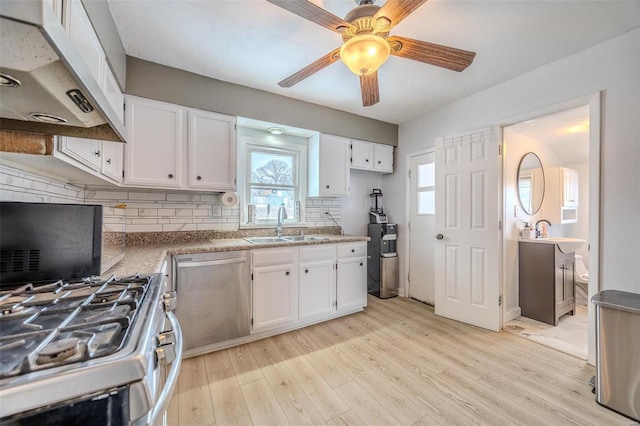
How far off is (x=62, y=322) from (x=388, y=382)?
1863 mm

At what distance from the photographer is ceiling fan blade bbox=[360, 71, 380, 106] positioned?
1845mm

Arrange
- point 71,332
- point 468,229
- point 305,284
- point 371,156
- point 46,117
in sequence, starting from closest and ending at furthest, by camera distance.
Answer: point 71,332 → point 46,117 → point 305,284 → point 468,229 → point 371,156

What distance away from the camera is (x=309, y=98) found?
2910 mm

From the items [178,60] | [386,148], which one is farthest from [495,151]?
[178,60]

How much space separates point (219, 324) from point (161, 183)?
1.35 meters

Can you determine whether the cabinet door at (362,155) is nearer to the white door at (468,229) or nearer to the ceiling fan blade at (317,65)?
the white door at (468,229)

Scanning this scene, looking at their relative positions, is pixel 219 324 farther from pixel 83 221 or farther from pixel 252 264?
pixel 83 221

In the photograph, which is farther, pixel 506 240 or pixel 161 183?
pixel 506 240

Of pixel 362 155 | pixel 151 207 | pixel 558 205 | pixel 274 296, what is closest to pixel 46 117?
pixel 151 207

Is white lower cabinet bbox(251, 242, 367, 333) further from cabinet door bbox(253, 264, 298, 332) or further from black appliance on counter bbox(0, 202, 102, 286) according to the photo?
black appliance on counter bbox(0, 202, 102, 286)

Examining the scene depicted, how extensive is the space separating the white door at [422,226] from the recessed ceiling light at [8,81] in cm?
343

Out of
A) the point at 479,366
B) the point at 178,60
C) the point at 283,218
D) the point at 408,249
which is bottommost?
the point at 479,366

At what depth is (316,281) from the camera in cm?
271

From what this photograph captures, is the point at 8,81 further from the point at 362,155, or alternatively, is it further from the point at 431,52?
the point at 362,155
